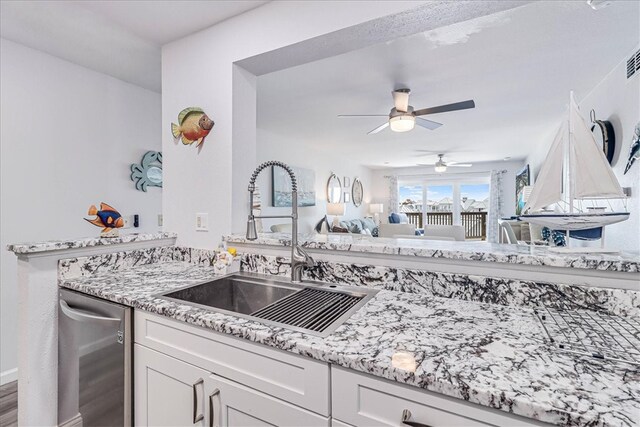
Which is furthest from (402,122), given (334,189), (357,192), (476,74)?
(357,192)

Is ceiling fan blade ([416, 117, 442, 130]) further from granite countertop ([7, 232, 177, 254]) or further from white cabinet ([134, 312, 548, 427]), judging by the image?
white cabinet ([134, 312, 548, 427])

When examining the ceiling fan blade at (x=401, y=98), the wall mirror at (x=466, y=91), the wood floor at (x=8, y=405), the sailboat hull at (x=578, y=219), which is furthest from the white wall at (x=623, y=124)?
the wood floor at (x=8, y=405)

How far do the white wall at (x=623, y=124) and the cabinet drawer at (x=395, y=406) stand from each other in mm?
2056

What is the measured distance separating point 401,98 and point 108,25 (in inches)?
93.4

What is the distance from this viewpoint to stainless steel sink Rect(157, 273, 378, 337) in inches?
40.0

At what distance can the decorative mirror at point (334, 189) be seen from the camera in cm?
645

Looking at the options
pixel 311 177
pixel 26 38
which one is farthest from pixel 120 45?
pixel 311 177

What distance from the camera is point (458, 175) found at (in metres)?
8.48

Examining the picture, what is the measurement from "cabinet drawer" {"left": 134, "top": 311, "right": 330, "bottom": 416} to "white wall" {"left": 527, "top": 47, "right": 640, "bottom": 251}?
2241 mm

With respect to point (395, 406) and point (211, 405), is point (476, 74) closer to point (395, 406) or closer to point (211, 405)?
A: point (395, 406)

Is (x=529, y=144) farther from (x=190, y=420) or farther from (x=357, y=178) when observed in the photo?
(x=190, y=420)

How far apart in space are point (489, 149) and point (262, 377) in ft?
21.4

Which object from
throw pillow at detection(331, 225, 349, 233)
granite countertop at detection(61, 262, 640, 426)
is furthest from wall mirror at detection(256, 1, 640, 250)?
granite countertop at detection(61, 262, 640, 426)

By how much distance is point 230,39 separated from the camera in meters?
1.77
